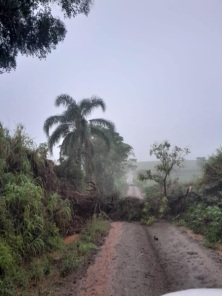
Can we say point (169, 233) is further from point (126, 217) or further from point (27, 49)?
point (27, 49)

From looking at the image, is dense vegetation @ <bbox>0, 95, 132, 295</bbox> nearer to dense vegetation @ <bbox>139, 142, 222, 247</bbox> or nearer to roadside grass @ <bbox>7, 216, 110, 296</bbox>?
roadside grass @ <bbox>7, 216, 110, 296</bbox>

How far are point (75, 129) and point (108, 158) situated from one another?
31.9 feet

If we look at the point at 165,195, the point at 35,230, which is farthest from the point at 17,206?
the point at 165,195

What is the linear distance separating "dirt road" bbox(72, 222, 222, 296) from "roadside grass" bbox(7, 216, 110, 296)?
475mm

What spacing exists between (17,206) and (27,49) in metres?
6.18

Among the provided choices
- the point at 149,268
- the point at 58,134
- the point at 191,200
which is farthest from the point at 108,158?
the point at 149,268

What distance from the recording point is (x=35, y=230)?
28.4 ft

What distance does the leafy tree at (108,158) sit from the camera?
1166 inches

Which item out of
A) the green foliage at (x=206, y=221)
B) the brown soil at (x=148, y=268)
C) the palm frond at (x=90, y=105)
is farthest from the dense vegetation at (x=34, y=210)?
the palm frond at (x=90, y=105)

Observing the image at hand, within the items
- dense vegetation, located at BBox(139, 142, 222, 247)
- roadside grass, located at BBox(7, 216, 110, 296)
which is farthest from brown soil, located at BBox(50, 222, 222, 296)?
dense vegetation, located at BBox(139, 142, 222, 247)

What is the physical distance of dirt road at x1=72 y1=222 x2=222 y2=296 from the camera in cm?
600

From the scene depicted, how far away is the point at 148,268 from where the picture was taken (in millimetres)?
7344

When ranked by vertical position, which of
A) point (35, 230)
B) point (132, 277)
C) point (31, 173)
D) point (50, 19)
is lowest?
point (132, 277)

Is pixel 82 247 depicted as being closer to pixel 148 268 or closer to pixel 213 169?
pixel 148 268
